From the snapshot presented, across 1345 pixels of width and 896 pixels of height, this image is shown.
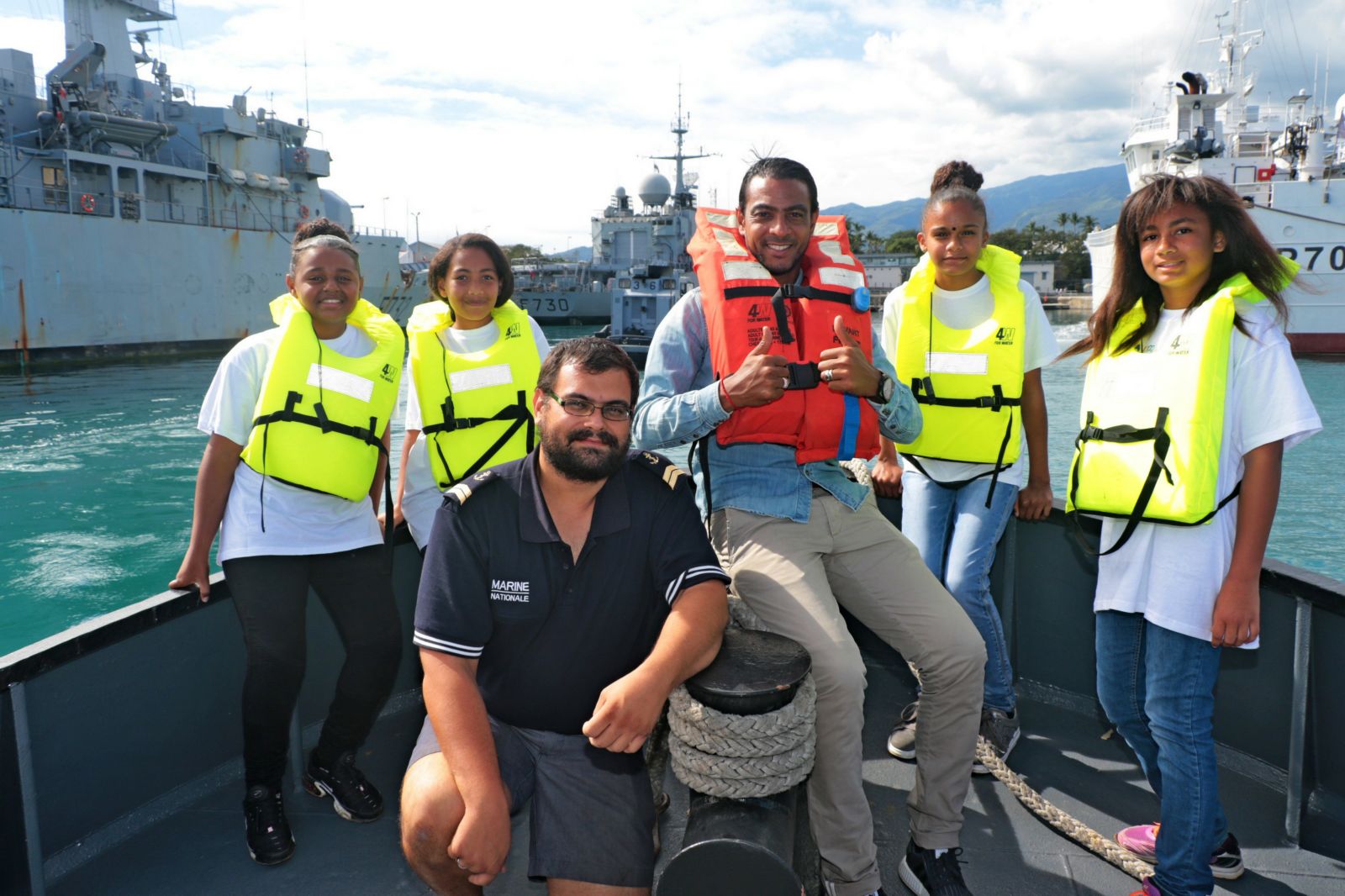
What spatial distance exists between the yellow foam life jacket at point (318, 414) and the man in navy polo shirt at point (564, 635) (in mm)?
851


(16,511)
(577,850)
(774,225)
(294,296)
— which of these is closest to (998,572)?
(774,225)

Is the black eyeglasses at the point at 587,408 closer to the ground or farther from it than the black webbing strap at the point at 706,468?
farther from it

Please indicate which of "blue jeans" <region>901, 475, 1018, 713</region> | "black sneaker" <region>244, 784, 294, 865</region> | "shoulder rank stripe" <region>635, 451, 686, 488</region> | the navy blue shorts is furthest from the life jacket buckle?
"black sneaker" <region>244, 784, 294, 865</region>

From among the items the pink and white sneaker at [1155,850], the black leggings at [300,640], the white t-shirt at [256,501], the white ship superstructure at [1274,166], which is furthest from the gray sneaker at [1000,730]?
the white ship superstructure at [1274,166]

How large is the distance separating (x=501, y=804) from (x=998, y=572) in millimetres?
2646

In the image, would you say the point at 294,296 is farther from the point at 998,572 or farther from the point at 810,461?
the point at 998,572

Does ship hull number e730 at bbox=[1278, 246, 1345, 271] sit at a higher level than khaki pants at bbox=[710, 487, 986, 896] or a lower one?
higher

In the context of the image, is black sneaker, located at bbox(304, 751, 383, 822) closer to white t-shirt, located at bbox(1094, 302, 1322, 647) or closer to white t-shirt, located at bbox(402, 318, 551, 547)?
white t-shirt, located at bbox(402, 318, 551, 547)

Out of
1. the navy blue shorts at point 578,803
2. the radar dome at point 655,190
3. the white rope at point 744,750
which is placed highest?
the radar dome at point 655,190

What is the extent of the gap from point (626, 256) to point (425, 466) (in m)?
48.4

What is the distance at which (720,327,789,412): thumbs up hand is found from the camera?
2289 millimetres

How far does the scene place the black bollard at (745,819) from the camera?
1.72 metres

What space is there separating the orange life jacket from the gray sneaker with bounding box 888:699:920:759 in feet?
4.22

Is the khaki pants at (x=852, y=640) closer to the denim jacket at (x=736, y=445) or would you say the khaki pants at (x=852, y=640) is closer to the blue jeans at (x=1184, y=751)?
the denim jacket at (x=736, y=445)
